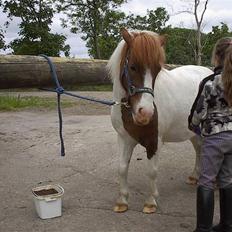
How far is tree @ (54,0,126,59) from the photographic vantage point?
2345 centimetres

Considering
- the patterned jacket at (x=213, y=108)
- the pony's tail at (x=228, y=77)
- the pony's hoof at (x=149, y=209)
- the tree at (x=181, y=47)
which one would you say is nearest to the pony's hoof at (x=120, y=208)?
the pony's hoof at (x=149, y=209)

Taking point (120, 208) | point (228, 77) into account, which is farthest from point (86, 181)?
point (228, 77)

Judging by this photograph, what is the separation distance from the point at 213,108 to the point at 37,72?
2234mm

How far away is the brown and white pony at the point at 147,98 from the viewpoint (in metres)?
3.13

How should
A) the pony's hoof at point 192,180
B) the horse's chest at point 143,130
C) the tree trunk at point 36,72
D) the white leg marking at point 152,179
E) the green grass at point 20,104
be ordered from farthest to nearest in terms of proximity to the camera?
the green grass at point 20,104
the pony's hoof at point 192,180
the tree trunk at point 36,72
the white leg marking at point 152,179
the horse's chest at point 143,130

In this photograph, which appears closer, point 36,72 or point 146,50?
point 146,50

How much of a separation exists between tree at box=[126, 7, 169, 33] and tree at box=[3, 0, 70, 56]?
716cm

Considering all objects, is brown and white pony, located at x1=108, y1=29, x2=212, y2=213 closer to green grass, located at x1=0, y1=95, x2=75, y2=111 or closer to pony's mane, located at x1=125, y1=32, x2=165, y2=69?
pony's mane, located at x1=125, y1=32, x2=165, y2=69

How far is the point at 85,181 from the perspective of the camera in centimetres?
466

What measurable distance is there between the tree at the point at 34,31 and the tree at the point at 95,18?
193 centimetres

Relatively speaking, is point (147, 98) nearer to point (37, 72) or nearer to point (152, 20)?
point (37, 72)

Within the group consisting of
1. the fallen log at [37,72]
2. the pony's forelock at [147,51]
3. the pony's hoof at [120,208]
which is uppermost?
the pony's forelock at [147,51]

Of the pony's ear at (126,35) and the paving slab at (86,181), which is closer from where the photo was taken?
the pony's ear at (126,35)

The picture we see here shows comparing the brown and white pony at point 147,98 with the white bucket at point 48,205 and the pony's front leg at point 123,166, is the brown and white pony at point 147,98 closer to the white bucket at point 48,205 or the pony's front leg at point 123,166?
the pony's front leg at point 123,166
